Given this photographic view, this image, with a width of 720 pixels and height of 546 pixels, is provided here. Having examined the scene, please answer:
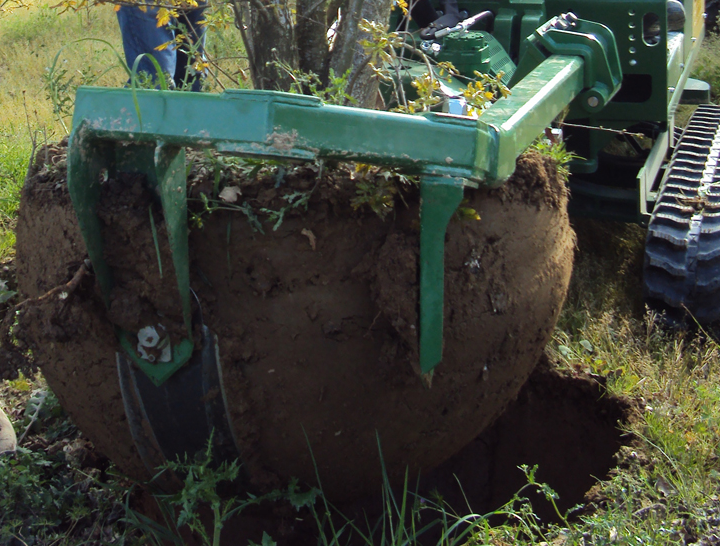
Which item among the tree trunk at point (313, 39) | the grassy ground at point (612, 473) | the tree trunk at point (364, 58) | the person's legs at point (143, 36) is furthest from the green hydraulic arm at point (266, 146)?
the person's legs at point (143, 36)

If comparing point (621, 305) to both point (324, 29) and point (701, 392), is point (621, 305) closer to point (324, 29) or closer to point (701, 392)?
point (701, 392)

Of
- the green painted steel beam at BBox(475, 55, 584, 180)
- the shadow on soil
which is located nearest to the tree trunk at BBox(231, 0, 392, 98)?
the green painted steel beam at BBox(475, 55, 584, 180)

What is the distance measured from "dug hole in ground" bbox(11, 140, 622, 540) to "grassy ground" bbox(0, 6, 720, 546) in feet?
0.58

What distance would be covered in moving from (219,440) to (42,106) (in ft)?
17.9

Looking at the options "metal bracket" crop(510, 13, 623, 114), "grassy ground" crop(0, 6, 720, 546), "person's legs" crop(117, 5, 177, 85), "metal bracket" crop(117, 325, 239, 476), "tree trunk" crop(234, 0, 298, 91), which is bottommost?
"grassy ground" crop(0, 6, 720, 546)

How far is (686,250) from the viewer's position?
10.1ft

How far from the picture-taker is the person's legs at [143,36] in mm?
3719

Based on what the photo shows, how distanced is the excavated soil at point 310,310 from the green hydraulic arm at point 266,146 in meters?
0.04

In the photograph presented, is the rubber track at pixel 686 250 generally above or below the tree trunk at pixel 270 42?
below

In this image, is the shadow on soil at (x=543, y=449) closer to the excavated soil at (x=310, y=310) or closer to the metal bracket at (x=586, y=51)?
the excavated soil at (x=310, y=310)

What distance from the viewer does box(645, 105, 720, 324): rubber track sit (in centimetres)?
307

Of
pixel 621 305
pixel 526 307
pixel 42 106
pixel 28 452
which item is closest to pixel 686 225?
pixel 621 305

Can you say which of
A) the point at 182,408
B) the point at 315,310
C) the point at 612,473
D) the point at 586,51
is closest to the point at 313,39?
the point at 586,51

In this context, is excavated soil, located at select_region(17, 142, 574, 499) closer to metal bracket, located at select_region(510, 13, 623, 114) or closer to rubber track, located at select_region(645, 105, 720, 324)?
metal bracket, located at select_region(510, 13, 623, 114)
